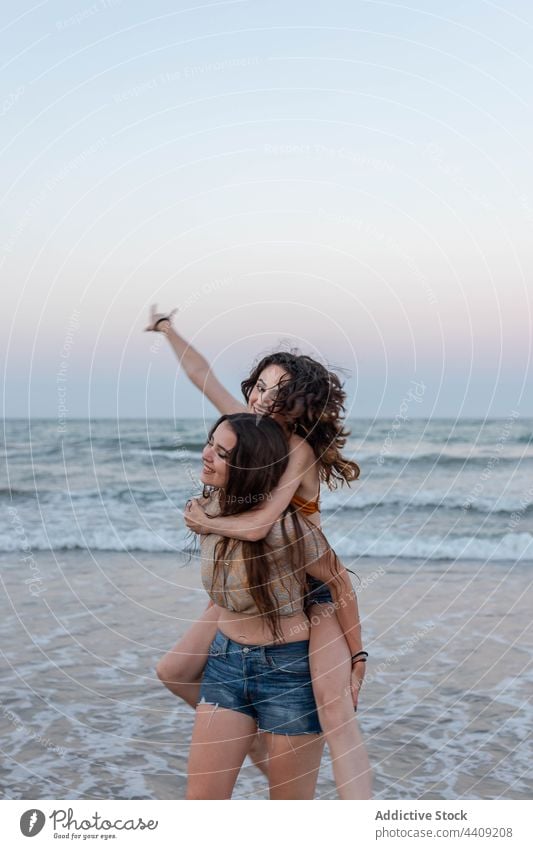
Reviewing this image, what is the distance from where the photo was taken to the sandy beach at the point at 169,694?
657 cm

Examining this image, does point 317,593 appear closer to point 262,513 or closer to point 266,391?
point 262,513

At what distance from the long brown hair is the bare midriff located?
3 cm

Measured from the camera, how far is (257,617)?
4266 mm

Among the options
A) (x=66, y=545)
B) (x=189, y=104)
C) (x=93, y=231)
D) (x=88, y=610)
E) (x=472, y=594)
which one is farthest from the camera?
(x=66, y=545)

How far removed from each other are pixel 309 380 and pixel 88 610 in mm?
7186

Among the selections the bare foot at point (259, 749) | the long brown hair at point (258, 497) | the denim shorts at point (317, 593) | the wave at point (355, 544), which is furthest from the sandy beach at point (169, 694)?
the long brown hair at point (258, 497)

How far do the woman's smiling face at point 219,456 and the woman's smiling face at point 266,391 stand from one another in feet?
0.66

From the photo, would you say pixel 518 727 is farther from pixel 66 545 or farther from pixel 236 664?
pixel 66 545

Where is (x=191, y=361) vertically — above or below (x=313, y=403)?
above

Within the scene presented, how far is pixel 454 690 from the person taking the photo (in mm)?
8422
